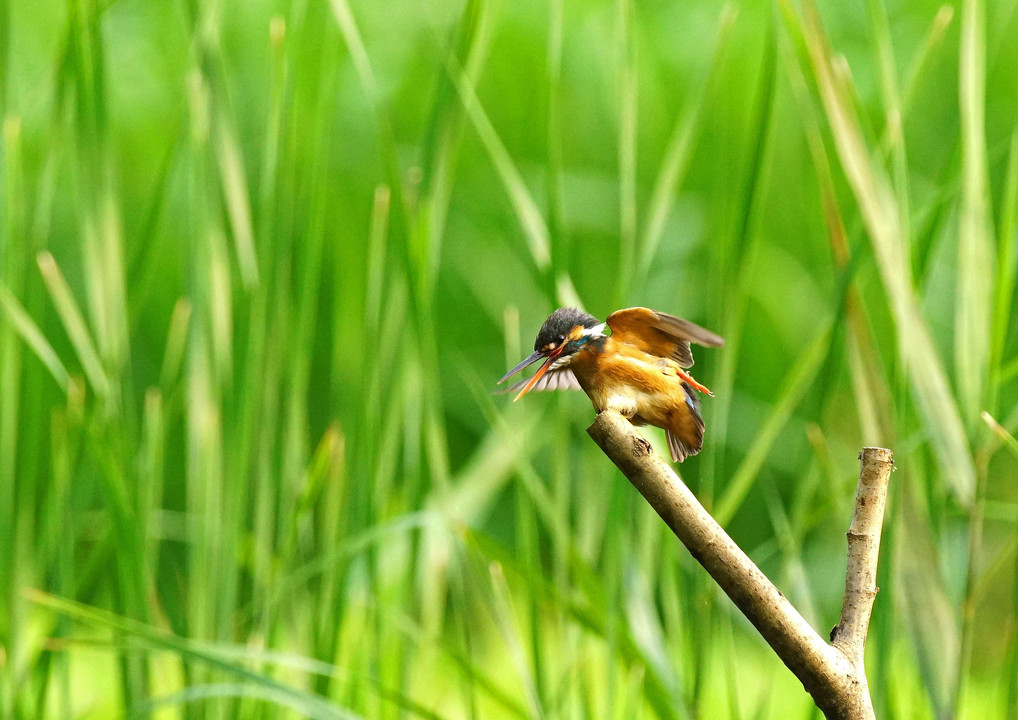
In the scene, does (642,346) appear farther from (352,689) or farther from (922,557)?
(352,689)

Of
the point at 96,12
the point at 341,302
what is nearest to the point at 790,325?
the point at 341,302

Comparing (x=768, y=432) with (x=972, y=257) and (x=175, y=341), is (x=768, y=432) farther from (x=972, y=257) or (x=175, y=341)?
(x=175, y=341)

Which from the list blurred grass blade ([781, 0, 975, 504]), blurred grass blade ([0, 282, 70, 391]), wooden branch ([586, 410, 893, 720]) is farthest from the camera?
blurred grass blade ([0, 282, 70, 391])

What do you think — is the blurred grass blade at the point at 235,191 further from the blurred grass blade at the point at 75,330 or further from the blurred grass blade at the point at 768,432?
the blurred grass blade at the point at 768,432

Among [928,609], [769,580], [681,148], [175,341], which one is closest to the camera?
[769,580]

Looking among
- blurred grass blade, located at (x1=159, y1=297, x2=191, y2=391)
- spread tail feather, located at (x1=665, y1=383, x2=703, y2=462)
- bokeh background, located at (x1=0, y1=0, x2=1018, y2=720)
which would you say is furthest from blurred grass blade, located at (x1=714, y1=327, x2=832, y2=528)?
blurred grass blade, located at (x1=159, y1=297, x2=191, y2=391)

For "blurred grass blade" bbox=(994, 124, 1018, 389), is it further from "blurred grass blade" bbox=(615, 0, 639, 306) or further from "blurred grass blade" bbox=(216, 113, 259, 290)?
"blurred grass blade" bbox=(216, 113, 259, 290)

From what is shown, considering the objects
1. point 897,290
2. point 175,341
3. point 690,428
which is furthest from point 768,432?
point 175,341
